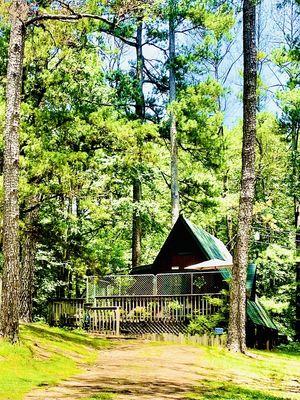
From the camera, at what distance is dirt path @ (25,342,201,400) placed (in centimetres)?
739

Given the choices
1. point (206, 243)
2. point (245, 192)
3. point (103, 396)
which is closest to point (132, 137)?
point (245, 192)

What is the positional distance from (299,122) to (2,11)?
20091 millimetres

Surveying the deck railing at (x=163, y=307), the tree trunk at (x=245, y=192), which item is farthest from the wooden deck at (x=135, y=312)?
the tree trunk at (x=245, y=192)

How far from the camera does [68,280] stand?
26.2m

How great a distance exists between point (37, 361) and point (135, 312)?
9557 mm

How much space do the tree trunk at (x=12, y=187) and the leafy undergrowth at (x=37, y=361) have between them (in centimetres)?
49

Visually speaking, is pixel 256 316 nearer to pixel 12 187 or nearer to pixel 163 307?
pixel 163 307

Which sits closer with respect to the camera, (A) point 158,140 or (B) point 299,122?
(A) point 158,140

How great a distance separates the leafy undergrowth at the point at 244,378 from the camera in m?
8.13

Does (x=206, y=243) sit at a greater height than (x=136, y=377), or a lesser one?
greater

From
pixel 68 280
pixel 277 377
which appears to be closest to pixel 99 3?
pixel 277 377

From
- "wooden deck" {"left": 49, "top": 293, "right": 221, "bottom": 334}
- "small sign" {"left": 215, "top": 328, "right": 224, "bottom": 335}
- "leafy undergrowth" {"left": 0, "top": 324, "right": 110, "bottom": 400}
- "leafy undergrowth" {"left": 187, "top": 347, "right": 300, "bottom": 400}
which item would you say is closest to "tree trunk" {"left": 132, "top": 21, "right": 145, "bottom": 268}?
"wooden deck" {"left": 49, "top": 293, "right": 221, "bottom": 334}

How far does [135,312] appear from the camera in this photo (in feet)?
62.8

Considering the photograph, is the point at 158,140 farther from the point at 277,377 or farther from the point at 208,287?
the point at 277,377
